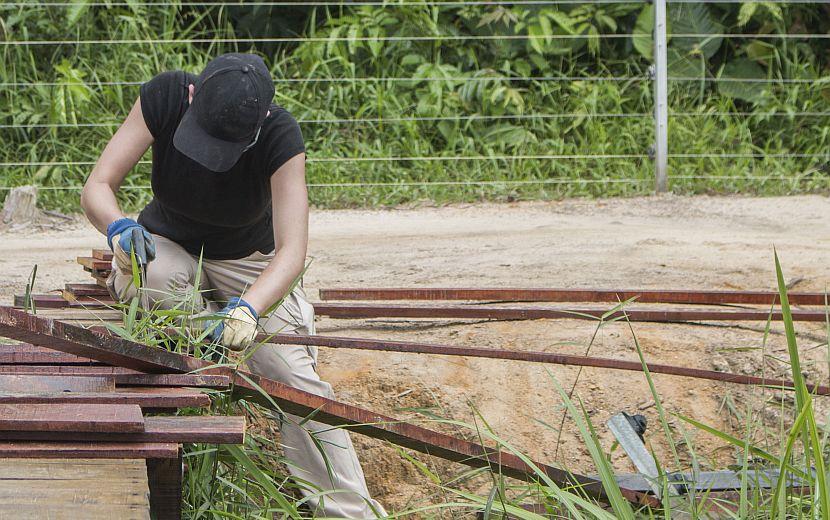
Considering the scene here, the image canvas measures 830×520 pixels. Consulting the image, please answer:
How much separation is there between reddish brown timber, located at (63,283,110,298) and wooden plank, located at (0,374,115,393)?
139cm

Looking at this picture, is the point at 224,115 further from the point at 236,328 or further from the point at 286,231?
the point at 236,328

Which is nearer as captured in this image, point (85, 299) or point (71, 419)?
point (71, 419)

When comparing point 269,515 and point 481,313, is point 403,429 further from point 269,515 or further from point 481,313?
point 481,313

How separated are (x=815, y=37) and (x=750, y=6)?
0.82 m

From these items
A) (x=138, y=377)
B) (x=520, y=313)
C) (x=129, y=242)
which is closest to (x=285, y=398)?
(x=138, y=377)

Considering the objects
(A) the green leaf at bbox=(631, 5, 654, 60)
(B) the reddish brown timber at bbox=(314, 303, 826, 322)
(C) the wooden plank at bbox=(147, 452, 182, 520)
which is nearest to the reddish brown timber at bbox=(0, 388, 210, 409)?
(C) the wooden plank at bbox=(147, 452, 182, 520)

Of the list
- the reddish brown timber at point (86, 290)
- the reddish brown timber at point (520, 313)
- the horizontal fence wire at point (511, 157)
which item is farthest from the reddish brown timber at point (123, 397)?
the horizontal fence wire at point (511, 157)

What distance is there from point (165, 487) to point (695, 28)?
690 cm

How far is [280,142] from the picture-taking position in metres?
3.02

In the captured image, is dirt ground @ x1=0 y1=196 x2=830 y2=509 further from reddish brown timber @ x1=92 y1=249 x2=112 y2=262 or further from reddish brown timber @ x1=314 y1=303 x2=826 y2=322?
reddish brown timber @ x1=92 y1=249 x2=112 y2=262

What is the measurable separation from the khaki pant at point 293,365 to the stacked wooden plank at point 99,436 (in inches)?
22.9

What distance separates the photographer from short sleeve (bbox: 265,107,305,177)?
300cm

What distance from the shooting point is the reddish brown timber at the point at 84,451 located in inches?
71.7

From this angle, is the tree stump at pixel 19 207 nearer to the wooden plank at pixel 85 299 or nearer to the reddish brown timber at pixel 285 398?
the wooden plank at pixel 85 299
